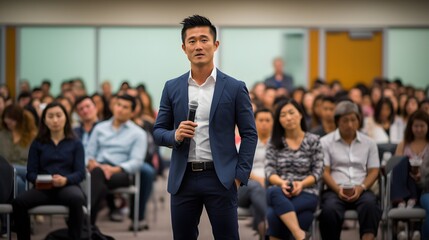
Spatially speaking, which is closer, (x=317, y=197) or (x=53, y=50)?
(x=317, y=197)

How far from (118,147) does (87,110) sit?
33.6 inches

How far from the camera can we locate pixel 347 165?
7.40 m

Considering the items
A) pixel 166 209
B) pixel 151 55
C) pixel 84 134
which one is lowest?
pixel 166 209

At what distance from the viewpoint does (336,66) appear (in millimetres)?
16844

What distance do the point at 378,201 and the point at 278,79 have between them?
8767 mm

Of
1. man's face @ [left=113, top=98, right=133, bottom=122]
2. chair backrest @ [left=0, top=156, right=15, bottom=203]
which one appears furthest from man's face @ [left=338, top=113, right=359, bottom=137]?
chair backrest @ [left=0, top=156, right=15, bottom=203]

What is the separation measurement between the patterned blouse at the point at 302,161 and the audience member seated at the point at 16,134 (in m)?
2.69

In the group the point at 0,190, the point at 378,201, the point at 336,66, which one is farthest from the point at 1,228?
the point at 336,66

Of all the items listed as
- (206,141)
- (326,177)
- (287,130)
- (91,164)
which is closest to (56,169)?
(91,164)

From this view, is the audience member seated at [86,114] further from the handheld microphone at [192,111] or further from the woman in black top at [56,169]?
the handheld microphone at [192,111]

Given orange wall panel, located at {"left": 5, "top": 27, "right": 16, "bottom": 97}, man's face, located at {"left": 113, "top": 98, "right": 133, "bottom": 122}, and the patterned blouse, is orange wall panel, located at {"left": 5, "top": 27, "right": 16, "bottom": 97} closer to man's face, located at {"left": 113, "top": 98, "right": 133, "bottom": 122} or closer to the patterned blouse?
man's face, located at {"left": 113, "top": 98, "right": 133, "bottom": 122}

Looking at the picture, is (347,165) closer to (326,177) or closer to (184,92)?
(326,177)

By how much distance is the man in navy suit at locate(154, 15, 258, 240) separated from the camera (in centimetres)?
479

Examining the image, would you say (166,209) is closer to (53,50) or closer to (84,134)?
(84,134)
